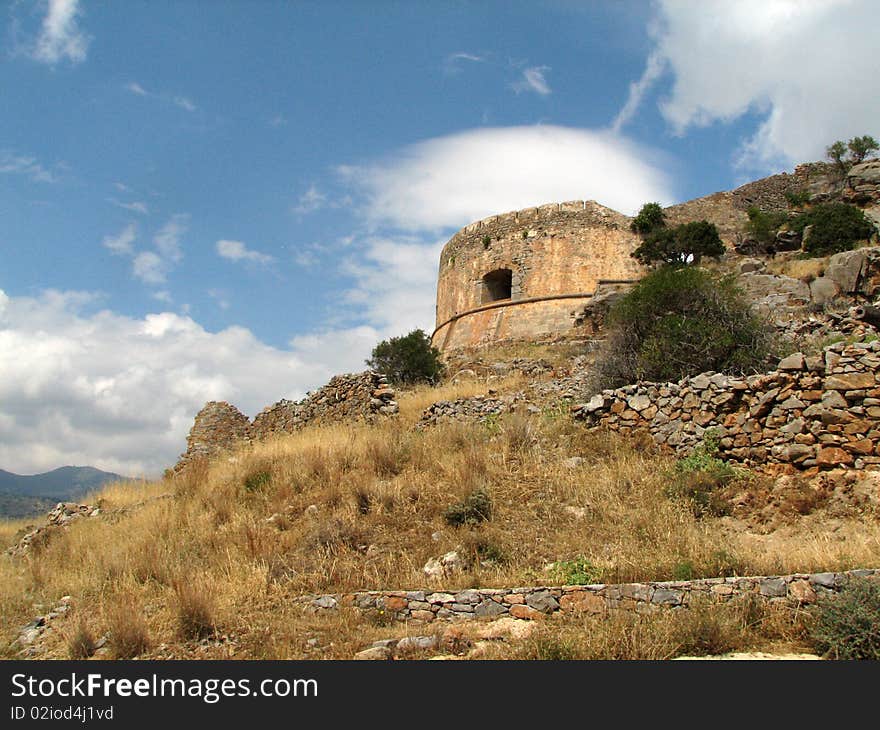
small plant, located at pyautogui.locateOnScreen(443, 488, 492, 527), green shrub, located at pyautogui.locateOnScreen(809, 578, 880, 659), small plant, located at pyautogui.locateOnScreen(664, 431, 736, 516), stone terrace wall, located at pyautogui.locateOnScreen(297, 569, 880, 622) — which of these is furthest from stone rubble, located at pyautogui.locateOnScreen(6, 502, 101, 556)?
green shrub, located at pyautogui.locateOnScreen(809, 578, 880, 659)

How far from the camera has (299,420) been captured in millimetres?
12906

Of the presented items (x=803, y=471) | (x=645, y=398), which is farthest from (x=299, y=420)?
(x=803, y=471)

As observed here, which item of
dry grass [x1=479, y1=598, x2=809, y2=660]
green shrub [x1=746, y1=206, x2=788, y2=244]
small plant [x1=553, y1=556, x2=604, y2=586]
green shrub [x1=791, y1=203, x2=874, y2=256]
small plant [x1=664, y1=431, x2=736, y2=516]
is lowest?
dry grass [x1=479, y1=598, x2=809, y2=660]

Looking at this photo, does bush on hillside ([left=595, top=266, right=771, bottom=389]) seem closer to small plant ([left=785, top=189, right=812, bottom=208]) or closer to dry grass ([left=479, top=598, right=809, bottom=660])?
dry grass ([left=479, top=598, right=809, bottom=660])

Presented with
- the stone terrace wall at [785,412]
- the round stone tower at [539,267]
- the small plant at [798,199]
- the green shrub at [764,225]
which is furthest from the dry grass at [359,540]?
the small plant at [798,199]

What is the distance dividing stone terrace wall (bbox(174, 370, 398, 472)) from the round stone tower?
8835 mm

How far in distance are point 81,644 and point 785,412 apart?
22.6ft

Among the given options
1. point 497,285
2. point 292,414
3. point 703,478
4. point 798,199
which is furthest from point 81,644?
point 798,199

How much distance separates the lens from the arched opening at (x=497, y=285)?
2242cm

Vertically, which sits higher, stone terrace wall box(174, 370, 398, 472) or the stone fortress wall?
the stone fortress wall

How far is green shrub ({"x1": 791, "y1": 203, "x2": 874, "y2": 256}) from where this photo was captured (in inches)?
685

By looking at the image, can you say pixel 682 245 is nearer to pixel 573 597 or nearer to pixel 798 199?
pixel 798 199

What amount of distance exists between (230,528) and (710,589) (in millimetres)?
4798

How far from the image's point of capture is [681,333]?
34.2 ft
